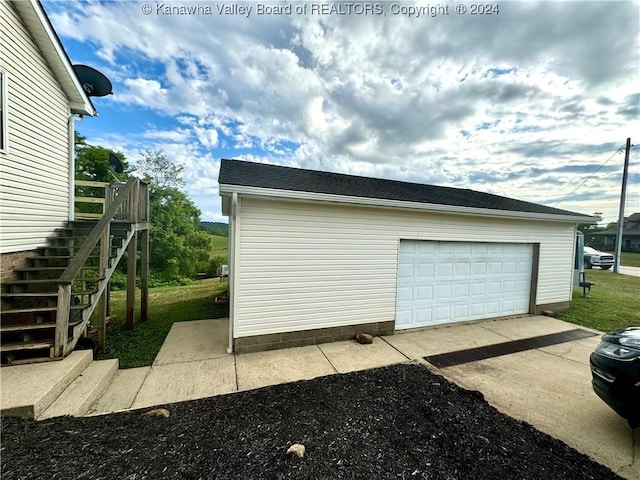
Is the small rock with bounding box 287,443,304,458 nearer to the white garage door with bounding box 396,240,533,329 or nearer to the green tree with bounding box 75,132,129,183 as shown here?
the white garage door with bounding box 396,240,533,329

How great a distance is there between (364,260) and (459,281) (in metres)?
2.69

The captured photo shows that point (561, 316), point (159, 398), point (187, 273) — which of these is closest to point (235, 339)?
point (159, 398)

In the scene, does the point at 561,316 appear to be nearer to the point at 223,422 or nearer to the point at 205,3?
the point at 223,422

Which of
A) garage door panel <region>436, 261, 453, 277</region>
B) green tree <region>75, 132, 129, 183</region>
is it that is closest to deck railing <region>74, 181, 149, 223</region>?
garage door panel <region>436, 261, 453, 277</region>

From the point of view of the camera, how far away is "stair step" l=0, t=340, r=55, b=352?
2916mm

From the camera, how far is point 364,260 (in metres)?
5.00

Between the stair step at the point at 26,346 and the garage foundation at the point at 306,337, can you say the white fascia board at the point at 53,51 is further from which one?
the garage foundation at the point at 306,337

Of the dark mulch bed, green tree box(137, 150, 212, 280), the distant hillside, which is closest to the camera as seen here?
the dark mulch bed

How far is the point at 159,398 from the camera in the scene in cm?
296

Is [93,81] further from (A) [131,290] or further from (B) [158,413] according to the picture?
(B) [158,413]

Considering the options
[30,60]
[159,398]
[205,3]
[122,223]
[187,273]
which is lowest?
[187,273]

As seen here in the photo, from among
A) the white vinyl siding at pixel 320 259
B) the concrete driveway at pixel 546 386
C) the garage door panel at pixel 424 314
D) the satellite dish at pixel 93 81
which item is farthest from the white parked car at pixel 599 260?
the satellite dish at pixel 93 81

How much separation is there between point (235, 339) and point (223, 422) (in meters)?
1.80

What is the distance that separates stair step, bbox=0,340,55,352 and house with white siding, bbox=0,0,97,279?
1314 mm
